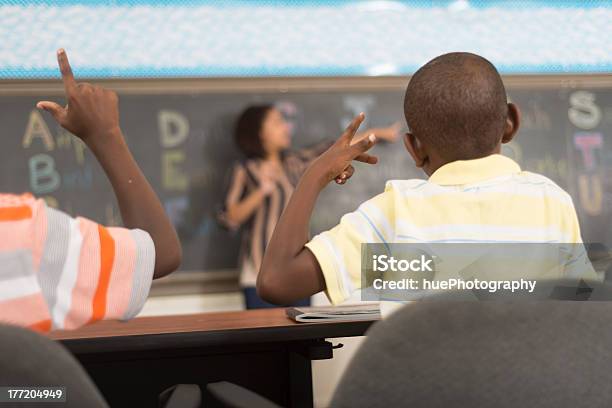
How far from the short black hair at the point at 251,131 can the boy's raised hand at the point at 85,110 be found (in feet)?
9.03

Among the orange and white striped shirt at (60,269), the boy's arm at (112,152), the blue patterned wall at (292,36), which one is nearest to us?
the orange and white striped shirt at (60,269)

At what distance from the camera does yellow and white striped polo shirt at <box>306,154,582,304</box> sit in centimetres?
123

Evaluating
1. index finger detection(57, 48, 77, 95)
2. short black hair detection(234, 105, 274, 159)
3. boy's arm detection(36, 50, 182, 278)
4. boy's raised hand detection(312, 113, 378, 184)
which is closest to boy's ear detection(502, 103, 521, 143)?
boy's raised hand detection(312, 113, 378, 184)

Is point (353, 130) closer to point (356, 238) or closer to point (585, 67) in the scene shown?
point (356, 238)

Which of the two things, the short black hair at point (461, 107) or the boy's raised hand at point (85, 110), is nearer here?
the boy's raised hand at point (85, 110)

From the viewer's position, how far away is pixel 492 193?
1.26 meters

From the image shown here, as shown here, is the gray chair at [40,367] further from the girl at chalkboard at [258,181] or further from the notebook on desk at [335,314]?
the girl at chalkboard at [258,181]

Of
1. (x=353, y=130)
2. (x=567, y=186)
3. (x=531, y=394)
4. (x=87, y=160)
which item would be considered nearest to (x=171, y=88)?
(x=87, y=160)

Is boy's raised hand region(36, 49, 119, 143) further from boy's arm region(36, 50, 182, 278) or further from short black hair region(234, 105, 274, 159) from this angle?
short black hair region(234, 105, 274, 159)

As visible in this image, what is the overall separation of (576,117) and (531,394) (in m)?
3.81

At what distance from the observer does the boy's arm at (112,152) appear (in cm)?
120

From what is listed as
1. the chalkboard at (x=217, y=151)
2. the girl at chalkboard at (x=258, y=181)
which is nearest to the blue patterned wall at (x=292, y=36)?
the chalkboard at (x=217, y=151)

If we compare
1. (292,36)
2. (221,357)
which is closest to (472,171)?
(221,357)

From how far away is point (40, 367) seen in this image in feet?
2.70
